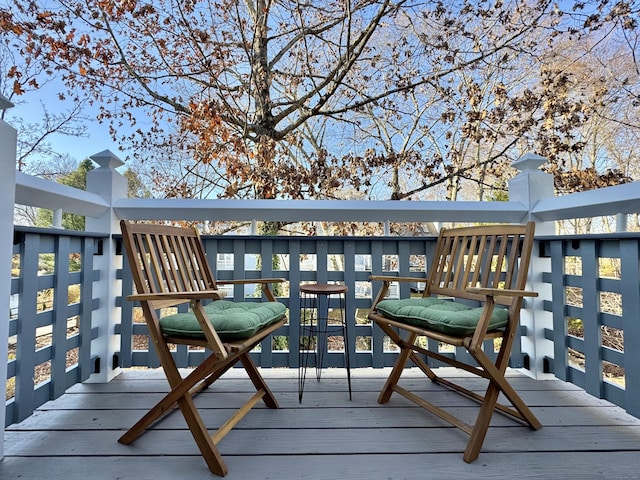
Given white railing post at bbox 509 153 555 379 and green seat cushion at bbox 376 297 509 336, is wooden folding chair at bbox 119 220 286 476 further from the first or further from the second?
white railing post at bbox 509 153 555 379

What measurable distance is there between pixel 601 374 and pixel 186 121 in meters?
5.07

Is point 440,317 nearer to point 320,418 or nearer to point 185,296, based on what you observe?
point 320,418

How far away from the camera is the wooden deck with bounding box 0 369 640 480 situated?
3.85 feet

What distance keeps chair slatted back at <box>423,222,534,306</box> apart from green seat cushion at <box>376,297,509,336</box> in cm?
14

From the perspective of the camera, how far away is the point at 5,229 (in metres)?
1.27

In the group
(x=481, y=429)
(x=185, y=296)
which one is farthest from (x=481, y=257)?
(x=185, y=296)

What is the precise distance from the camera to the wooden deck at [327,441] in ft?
3.85

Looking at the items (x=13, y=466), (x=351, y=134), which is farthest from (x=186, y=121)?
(x=13, y=466)

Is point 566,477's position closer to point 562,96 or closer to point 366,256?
point 366,256

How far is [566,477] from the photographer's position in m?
1.14

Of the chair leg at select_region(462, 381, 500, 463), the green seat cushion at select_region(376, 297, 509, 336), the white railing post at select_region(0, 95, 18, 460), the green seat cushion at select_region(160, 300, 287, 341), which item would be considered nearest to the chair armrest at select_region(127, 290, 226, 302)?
the green seat cushion at select_region(160, 300, 287, 341)

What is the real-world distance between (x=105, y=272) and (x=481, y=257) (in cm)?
220

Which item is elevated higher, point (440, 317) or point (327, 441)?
point (440, 317)

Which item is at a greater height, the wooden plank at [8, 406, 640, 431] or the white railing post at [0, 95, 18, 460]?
the white railing post at [0, 95, 18, 460]
